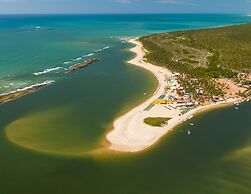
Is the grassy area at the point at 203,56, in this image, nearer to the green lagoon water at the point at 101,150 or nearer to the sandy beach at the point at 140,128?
the sandy beach at the point at 140,128

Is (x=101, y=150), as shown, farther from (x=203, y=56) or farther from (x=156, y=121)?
(x=203, y=56)

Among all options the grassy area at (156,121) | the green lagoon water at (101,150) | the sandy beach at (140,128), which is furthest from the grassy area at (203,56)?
the grassy area at (156,121)

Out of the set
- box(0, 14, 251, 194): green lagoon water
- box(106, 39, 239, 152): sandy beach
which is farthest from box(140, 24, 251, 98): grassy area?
box(0, 14, 251, 194): green lagoon water

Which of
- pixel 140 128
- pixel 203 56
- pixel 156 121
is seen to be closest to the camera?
pixel 140 128

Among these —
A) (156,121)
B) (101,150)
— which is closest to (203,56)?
(156,121)

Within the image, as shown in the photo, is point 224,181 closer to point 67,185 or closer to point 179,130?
point 179,130

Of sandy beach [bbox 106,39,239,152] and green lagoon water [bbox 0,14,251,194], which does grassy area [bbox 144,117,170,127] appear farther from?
green lagoon water [bbox 0,14,251,194]
